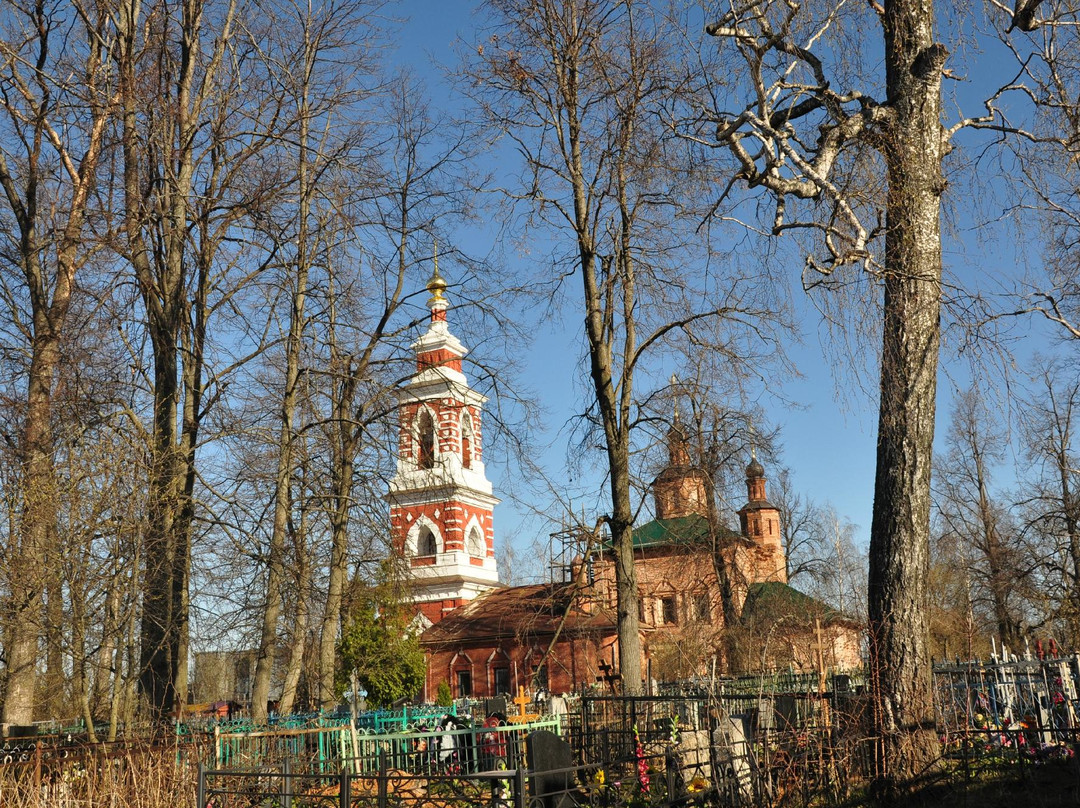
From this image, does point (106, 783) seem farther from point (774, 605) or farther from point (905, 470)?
point (774, 605)

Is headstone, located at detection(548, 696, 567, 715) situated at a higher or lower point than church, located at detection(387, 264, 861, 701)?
lower

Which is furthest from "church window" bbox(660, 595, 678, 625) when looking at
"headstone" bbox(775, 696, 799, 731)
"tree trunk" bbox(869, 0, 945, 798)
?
"tree trunk" bbox(869, 0, 945, 798)

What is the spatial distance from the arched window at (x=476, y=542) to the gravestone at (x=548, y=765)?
37883 millimetres

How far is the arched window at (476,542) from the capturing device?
151ft

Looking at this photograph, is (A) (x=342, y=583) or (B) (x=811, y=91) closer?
(B) (x=811, y=91)

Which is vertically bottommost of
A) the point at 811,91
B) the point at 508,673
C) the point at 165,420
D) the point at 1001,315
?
the point at 508,673

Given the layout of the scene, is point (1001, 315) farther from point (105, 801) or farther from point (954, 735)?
point (105, 801)

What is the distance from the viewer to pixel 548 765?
26.2ft

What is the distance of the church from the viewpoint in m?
18.1

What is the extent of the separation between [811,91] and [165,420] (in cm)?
914

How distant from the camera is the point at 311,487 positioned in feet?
53.8

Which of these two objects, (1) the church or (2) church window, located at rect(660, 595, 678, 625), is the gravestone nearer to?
(1) the church

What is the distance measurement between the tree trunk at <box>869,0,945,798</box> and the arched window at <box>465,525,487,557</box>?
3809 centimetres

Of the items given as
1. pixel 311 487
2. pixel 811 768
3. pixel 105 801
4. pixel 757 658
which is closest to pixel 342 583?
pixel 311 487
